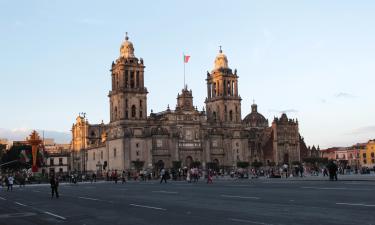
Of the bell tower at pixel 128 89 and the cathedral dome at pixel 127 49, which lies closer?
the bell tower at pixel 128 89

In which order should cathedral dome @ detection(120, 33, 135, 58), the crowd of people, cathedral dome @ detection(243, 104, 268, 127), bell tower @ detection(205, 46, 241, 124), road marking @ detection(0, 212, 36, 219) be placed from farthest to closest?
cathedral dome @ detection(243, 104, 268, 127) → bell tower @ detection(205, 46, 241, 124) → cathedral dome @ detection(120, 33, 135, 58) → the crowd of people → road marking @ detection(0, 212, 36, 219)

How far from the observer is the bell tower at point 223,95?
132m

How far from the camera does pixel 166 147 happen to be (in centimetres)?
11894

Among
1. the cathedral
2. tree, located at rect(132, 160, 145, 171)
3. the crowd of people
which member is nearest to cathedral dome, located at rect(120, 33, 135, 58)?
the cathedral

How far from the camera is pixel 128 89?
4621 inches

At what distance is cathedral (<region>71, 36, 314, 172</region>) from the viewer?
116m

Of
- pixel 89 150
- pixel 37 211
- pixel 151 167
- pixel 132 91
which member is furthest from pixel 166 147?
pixel 37 211

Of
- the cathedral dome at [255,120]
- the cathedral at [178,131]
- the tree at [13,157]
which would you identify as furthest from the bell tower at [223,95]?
the tree at [13,157]

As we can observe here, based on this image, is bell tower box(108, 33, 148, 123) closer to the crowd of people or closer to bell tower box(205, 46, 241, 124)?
the crowd of people

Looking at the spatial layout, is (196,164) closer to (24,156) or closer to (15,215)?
(24,156)

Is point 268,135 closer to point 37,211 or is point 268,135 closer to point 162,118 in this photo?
point 162,118

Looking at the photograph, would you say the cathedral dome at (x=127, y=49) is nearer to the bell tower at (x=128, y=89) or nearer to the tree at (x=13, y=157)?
the bell tower at (x=128, y=89)

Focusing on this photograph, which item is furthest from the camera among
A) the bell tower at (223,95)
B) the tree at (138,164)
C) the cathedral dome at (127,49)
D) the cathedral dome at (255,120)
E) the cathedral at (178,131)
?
the cathedral dome at (255,120)

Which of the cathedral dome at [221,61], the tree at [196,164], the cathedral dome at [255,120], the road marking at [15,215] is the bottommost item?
the road marking at [15,215]
